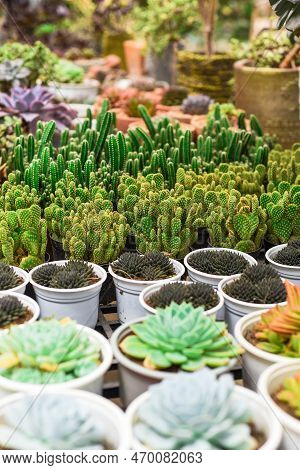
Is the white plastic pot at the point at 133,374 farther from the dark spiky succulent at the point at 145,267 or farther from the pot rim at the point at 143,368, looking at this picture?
the dark spiky succulent at the point at 145,267

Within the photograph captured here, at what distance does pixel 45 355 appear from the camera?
1232 mm

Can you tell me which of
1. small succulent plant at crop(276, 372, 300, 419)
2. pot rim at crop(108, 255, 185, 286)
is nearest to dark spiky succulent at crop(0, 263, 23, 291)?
pot rim at crop(108, 255, 185, 286)

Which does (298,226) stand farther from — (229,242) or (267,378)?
(267,378)

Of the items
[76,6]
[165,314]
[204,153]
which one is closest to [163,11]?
[76,6]

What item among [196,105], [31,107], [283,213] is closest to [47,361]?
[283,213]

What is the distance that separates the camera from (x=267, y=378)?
123cm

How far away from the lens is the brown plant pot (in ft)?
10.8

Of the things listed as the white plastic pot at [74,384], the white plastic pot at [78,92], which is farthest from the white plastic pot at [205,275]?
the white plastic pot at [78,92]

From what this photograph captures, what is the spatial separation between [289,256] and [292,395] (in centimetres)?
74

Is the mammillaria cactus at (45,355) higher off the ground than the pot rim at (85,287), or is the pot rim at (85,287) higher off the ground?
the mammillaria cactus at (45,355)

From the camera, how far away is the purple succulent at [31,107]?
2.88m

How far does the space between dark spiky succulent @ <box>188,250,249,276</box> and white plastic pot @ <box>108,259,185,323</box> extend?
6cm

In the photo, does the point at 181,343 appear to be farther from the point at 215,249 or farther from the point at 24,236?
the point at 24,236

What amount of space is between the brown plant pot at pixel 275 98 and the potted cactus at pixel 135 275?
178cm
